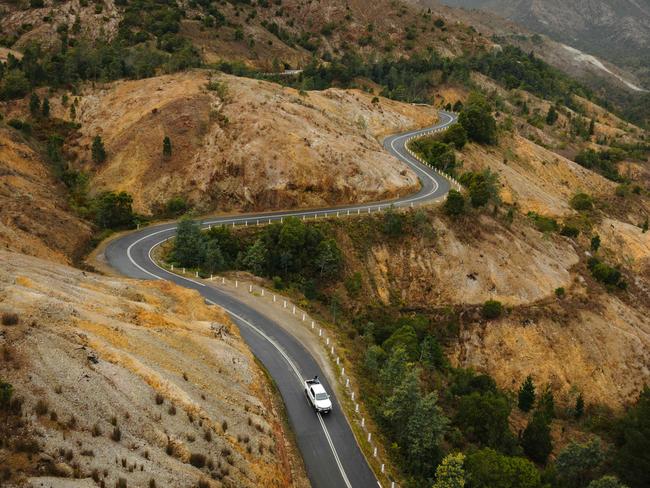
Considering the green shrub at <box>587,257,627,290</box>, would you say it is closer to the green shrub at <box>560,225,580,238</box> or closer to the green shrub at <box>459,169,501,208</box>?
the green shrub at <box>560,225,580,238</box>

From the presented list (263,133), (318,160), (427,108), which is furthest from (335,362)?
(427,108)

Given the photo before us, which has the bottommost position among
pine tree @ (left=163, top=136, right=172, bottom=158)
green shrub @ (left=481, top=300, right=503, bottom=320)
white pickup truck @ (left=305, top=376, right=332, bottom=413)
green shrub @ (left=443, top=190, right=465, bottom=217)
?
green shrub @ (left=481, top=300, right=503, bottom=320)

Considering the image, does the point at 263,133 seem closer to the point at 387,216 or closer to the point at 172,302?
the point at 387,216

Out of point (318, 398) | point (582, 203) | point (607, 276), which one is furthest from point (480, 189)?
point (318, 398)

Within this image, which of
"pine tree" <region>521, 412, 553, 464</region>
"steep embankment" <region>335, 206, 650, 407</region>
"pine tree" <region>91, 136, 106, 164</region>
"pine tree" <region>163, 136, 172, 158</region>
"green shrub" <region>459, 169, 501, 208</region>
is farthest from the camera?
"pine tree" <region>91, 136, 106, 164</region>

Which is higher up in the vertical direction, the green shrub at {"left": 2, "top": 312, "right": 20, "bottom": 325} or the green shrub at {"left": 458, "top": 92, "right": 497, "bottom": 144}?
the green shrub at {"left": 458, "top": 92, "right": 497, "bottom": 144}

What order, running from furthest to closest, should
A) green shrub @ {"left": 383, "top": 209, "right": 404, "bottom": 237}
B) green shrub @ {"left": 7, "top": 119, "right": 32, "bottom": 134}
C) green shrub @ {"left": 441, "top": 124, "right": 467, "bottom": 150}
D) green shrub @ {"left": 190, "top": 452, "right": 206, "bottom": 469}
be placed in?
green shrub @ {"left": 441, "top": 124, "right": 467, "bottom": 150} → green shrub @ {"left": 7, "top": 119, "right": 32, "bottom": 134} → green shrub @ {"left": 383, "top": 209, "right": 404, "bottom": 237} → green shrub @ {"left": 190, "top": 452, "right": 206, "bottom": 469}

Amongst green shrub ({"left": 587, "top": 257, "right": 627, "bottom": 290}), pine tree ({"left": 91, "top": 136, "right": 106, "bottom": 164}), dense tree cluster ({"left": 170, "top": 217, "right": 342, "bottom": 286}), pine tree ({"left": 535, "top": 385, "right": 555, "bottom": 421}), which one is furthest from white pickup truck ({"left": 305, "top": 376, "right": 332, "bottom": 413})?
green shrub ({"left": 587, "top": 257, "right": 627, "bottom": 290})
